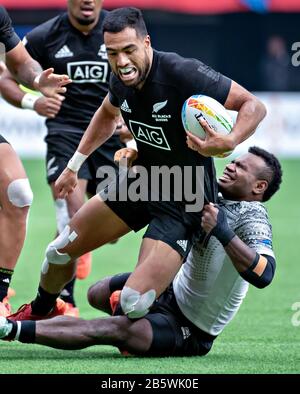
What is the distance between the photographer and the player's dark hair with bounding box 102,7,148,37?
6355 mm

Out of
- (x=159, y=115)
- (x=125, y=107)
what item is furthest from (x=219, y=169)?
(x=159, y=115)

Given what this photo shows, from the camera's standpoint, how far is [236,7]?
86.3ft

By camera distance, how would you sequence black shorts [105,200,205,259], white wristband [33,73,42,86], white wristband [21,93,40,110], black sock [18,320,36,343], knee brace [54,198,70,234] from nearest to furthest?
black sock [18,320,36,343] < black shorts [105,200,205,259] < white wristband [33,73,42,86] < white wristband [21,93,40,110] < knee brace [54,198,70,234]

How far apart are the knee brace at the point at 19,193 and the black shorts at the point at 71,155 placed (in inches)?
76.4

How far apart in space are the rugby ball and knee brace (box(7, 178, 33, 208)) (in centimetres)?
121

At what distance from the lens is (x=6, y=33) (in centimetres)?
737

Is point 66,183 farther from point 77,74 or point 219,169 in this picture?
point 219,169

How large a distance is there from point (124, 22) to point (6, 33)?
1327 millimetres

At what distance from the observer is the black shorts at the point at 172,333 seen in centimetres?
645

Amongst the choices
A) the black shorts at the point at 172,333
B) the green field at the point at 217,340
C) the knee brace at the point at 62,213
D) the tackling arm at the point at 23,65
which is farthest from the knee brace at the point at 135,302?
the knee brace at the point at 62,213

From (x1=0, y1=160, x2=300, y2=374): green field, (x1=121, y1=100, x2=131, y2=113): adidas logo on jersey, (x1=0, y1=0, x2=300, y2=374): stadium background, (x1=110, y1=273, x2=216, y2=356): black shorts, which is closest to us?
(x1=0, y1=160, x2=300, y2=374): green field

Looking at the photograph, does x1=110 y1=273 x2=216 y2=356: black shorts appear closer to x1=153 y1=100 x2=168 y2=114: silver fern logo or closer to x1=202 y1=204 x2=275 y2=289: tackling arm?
x1=202 y1=204 x2=275 y2=289: tackling arm

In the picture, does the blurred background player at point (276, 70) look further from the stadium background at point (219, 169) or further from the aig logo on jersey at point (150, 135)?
the aig logo on jersey at point (150, 135)

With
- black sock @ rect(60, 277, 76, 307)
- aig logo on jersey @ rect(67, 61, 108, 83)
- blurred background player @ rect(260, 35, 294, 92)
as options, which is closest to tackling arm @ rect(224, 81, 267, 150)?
black sock @ rect(60, 277, 76, 307)
